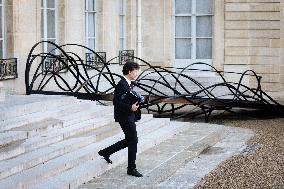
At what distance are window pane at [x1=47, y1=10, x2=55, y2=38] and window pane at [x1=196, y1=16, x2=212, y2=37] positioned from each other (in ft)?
20.2

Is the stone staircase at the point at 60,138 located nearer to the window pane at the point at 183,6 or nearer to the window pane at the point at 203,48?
the window pane at the point at 203,48

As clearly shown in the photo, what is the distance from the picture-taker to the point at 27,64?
13.1 m

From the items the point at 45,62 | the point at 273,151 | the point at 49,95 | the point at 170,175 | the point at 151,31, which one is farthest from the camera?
the point at 151,31

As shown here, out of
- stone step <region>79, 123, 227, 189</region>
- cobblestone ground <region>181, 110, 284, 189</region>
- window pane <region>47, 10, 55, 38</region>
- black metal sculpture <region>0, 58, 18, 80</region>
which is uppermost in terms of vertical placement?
window pane <region>47, 10, 55, 38</region>

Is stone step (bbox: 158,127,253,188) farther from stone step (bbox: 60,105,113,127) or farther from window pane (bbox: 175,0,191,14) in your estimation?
window pane (bbox: 175,0,191,14)

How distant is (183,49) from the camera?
66.4 feet

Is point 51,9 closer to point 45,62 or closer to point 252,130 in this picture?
point 45,62

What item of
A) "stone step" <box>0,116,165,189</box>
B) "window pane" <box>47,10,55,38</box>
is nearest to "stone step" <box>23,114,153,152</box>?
"stone step" <box>0,116,165,189</box>

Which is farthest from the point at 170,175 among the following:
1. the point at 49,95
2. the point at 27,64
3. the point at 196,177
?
the point at 27,64

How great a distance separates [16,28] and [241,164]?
17.5 ft

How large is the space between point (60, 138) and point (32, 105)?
1208mm

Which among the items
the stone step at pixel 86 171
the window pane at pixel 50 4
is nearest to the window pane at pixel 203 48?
the window pane at pixel 50 4

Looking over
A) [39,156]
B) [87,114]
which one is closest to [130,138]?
[39,156]

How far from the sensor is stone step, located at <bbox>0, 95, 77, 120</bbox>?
10.1m
